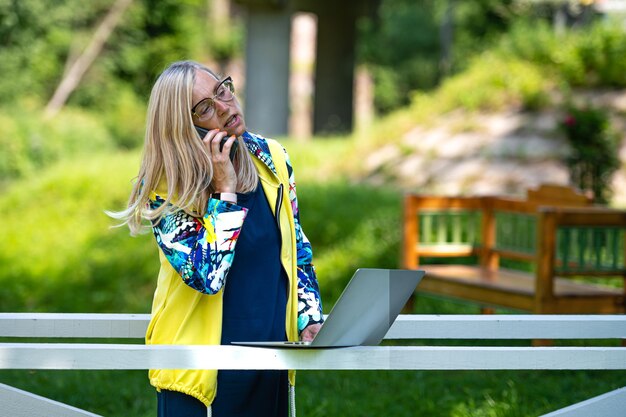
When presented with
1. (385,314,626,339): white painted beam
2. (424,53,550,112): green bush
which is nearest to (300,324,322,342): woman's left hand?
(385,314,626,339): white painted beam

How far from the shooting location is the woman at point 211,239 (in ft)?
8.52

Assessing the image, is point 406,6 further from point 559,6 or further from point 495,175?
point 495,175

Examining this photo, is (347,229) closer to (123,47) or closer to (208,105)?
(208,105)

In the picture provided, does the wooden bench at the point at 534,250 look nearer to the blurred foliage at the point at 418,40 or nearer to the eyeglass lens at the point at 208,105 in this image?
the eyeglass lens at the point at 208,105

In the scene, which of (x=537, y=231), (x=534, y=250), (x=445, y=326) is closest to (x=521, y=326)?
(x=445, y=326)

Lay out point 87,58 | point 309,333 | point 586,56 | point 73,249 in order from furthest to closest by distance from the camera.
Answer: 1. point 87,58
2. point 586,56
3. point 73,249
4. point 309,333

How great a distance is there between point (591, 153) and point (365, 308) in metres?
8.07

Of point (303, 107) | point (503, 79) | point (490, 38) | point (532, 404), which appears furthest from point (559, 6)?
point (532, 404)

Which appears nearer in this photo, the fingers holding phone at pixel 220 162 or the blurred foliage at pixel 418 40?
the fingers holding phone at pixel 220 162

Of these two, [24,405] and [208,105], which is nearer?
[24,405]

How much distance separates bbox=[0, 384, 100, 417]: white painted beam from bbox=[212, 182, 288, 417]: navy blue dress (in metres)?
0.42

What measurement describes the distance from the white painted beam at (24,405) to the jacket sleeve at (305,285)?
71 cm

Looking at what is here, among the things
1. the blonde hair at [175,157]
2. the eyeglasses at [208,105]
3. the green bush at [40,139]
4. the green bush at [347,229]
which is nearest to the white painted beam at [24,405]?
the blonde hair at [175,157]

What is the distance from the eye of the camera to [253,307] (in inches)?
106
